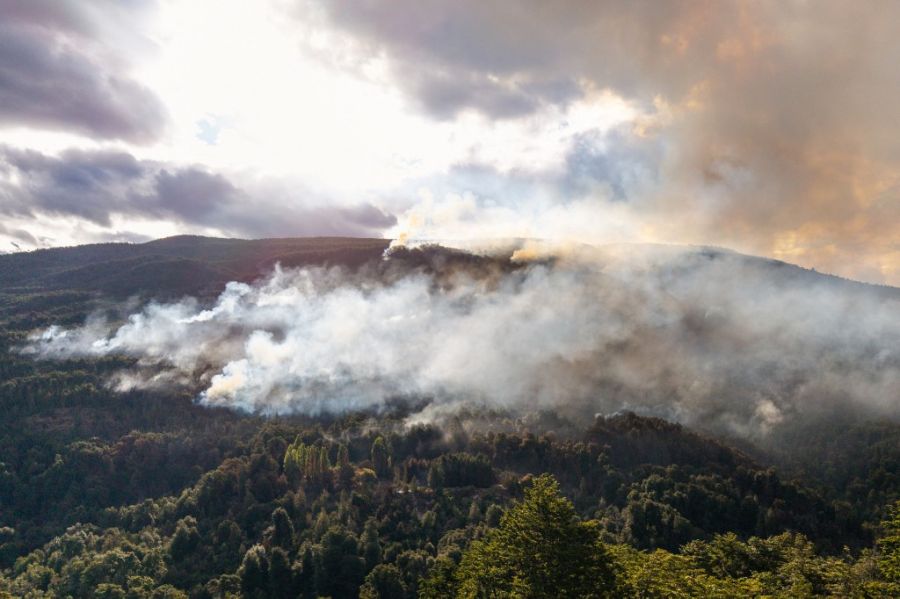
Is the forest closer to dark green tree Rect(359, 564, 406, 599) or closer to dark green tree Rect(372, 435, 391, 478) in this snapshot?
dark green tree Rect(359, 564, 406, 599)

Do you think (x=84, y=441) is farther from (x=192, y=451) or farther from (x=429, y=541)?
(x=429, y=541)

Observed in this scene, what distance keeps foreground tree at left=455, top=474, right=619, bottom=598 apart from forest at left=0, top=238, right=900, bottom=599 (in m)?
0.16

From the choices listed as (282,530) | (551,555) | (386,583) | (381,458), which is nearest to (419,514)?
(282,530)

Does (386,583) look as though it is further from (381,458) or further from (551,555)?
(381,458)

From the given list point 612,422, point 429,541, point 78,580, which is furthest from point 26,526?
point 612,422

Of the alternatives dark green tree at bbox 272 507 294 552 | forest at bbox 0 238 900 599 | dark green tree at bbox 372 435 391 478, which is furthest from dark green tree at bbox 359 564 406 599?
dark green tree at bbox 372 435 391 478

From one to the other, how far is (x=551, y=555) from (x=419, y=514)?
80834mm

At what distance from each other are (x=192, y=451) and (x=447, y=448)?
73.8 m

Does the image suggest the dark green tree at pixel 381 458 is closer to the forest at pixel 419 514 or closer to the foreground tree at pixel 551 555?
the forest at pixel 419 514

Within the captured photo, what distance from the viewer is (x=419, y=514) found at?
126m

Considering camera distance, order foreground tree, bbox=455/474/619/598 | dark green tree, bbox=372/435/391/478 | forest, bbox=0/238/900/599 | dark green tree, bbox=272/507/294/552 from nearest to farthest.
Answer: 1. foreground tree, bbox=455/474/619/598
2. forest, bbox=0/238/900/599
3. dark green tree, bbox=272/507/294/552
4. dark green tree, bbox=372/435/391/478

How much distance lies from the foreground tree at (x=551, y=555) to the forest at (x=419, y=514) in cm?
16

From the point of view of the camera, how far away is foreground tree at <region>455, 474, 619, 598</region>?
1921 inches

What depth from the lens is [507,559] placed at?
53.7 metres
